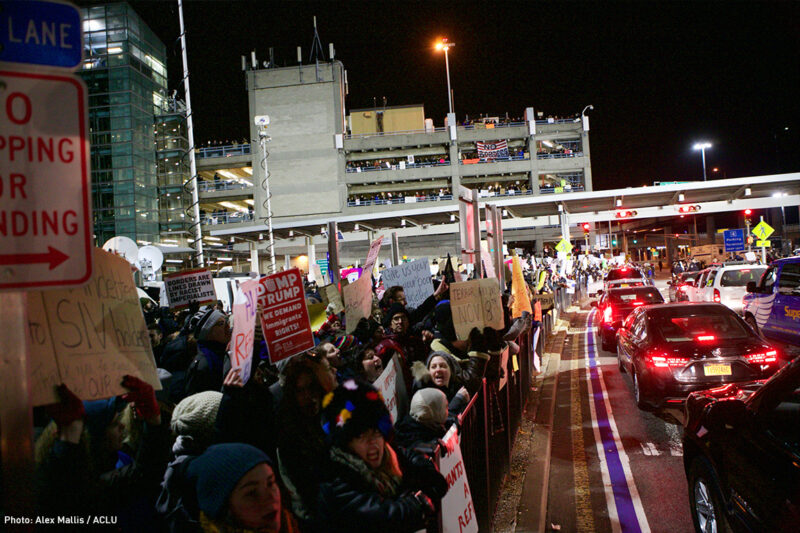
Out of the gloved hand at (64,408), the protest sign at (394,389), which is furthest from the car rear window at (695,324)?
the gloved hand at (64,408)

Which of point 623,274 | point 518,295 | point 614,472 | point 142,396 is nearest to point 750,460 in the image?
point 614,472

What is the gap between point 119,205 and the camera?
1660 inches

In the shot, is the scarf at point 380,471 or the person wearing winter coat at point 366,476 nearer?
the person wearing winter coat at point 366,476

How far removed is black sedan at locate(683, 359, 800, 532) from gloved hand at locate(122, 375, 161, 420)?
3251mm

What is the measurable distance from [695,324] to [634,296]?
6202mm

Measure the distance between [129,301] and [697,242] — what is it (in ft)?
318

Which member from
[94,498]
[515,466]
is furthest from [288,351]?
[515,466]

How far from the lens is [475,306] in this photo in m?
6.03

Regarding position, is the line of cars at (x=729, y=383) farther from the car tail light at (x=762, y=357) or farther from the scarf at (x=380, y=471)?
the scarf at (x=380, y=471)

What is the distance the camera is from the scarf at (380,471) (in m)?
2.50

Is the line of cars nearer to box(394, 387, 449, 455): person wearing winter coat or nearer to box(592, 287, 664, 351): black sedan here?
box(592, 287, 664, 351): black sedan

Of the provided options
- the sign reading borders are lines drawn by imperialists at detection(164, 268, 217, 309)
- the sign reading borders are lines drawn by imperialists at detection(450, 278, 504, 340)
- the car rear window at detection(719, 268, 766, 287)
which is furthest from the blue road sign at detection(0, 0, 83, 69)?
the car rear window at detection(719, 268, 766, 287)

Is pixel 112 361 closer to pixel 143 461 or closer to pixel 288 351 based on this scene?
pixel 143 461

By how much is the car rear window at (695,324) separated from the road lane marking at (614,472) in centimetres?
154
